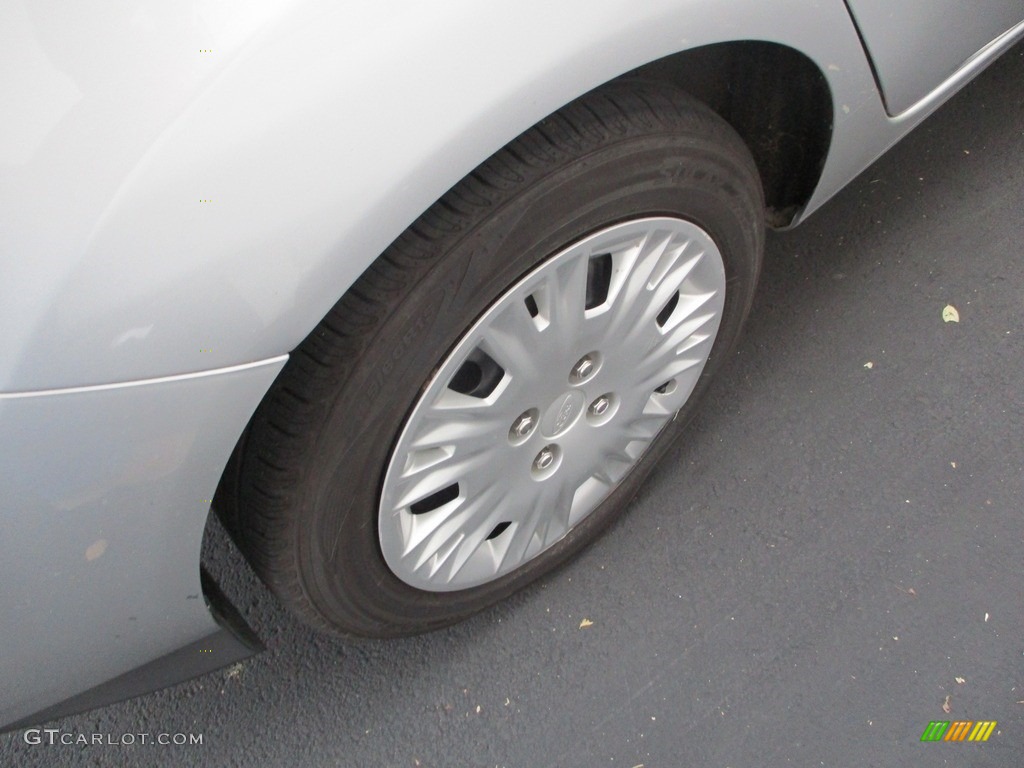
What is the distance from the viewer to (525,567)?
124 cm

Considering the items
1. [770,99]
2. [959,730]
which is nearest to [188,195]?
[770,99]

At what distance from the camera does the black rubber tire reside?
29.8 inches

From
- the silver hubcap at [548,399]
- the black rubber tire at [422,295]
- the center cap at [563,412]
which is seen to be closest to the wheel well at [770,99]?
the black rubber tire at [422,295]

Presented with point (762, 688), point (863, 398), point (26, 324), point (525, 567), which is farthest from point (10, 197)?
point (863, 398)

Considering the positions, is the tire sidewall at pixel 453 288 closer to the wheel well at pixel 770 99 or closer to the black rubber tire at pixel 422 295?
the black rubber tire at pixel 422 295

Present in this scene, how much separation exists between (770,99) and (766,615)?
72 cm

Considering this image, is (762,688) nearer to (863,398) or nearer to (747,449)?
(747,449)

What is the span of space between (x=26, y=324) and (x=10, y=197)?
3.4 inches

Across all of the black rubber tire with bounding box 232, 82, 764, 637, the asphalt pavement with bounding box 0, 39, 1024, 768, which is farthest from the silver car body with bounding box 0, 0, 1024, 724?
the asphalt pavement with bounding box 0, 39, 1024, 768

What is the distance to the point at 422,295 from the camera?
77 centimetres

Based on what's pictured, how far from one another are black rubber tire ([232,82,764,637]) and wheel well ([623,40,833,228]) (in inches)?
3.9

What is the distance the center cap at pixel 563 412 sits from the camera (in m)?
1.02

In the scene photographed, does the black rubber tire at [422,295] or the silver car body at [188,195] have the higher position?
the silver car body at [188,195]

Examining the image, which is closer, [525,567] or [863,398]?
[525,567]
